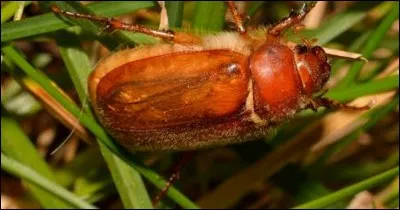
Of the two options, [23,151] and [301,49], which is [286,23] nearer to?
[301,49]

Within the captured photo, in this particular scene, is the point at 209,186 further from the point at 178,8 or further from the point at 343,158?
the point at 178,8

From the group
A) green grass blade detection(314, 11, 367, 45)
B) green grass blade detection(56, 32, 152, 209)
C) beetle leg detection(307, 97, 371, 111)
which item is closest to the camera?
beetle leg detection(307, 97, 371, 111)

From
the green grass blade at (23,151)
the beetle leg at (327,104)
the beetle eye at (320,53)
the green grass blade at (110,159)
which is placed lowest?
the green grass blade at (23,151)

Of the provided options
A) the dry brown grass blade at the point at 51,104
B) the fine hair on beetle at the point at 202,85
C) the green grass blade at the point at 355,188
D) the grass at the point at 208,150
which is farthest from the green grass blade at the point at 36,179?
the green grass blade at the point at 355,188

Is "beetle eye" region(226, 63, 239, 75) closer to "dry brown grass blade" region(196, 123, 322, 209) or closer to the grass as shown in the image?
the grass

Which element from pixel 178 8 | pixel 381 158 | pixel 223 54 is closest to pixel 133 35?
pixel 178 8

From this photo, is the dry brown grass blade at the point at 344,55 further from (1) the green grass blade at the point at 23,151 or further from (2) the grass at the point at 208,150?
(1) the green grass blade at the point at 23,151

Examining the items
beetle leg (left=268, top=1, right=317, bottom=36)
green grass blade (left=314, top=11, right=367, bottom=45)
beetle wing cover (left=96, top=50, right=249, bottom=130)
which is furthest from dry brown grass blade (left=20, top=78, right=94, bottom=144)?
green grass blade (left=314, top=11, right=367, bottom=45)
